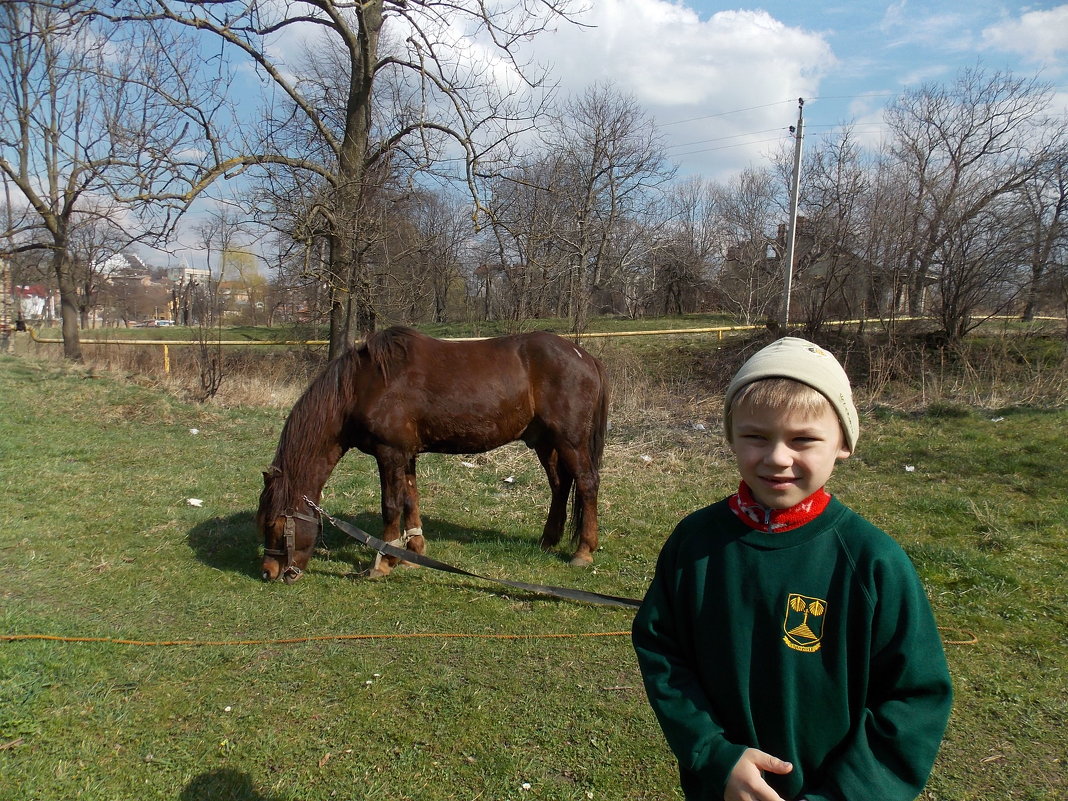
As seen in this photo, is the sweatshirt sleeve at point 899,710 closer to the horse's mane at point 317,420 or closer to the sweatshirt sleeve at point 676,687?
the sweatshirt sleeve at point 676,687

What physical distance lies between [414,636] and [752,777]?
309 centimetres

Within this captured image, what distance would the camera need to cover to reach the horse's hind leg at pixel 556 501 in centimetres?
583

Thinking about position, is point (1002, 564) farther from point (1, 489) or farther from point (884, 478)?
point (1, 489)

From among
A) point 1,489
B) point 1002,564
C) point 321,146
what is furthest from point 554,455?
point 321,146

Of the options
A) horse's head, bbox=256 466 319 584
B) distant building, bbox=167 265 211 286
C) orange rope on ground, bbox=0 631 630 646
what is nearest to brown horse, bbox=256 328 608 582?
horse's head, bbox=256 466 319 584

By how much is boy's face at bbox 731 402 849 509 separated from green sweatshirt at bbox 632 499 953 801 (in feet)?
0.28

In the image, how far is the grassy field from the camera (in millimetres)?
2832

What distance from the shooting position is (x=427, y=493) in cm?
744

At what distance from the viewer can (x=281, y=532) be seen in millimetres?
4887

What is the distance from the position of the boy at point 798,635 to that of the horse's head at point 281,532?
3.94 metres

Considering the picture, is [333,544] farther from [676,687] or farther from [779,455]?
[779,455]

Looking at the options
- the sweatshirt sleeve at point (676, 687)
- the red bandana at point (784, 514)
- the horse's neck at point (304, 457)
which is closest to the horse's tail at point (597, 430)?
the horse's neck at point (304, 457)

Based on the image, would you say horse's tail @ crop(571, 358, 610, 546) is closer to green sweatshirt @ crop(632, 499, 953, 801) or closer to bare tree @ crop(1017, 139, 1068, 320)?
green sweatshirt @ crop(632, 499, 953, 801)

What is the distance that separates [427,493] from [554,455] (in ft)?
7.00
